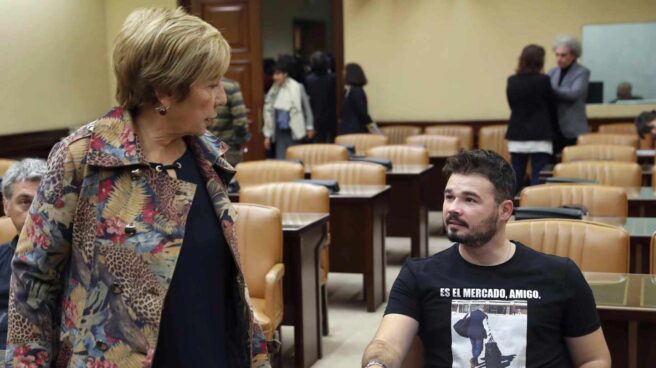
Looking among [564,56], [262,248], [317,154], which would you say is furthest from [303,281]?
[564,56]

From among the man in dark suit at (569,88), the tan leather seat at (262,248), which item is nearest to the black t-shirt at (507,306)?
the tan leather seat at (262,248)

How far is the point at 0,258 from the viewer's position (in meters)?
2.62

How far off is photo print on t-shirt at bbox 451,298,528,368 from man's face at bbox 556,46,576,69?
16.6ft

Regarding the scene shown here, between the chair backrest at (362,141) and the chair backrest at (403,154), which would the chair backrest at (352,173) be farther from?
the chair backrest at (362,141)

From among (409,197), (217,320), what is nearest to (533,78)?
(409,197)

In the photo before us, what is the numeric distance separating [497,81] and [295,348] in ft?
21.8

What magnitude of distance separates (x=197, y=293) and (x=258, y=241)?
80.7 inches

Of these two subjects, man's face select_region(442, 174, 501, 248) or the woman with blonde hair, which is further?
man's face select_region(442, 174, 501, 248)

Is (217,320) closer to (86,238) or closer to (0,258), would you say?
(86,238)

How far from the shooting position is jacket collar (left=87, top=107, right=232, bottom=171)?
4.85 ft

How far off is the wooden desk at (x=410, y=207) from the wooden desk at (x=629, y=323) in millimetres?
3475

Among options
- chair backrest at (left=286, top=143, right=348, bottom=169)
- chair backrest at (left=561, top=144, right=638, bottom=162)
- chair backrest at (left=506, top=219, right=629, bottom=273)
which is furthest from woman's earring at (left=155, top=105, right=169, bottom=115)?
chair backrest at (left=286, top=143, right=348, bottom=169)

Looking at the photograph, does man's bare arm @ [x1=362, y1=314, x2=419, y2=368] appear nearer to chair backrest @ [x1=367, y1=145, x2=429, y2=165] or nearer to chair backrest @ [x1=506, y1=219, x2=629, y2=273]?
chair backrest @ [x1=506, y1=219, x2=629, y2=273]

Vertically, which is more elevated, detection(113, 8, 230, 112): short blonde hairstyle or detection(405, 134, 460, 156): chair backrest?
detection(113, 8, 230, 112): short blonde hairstyle
